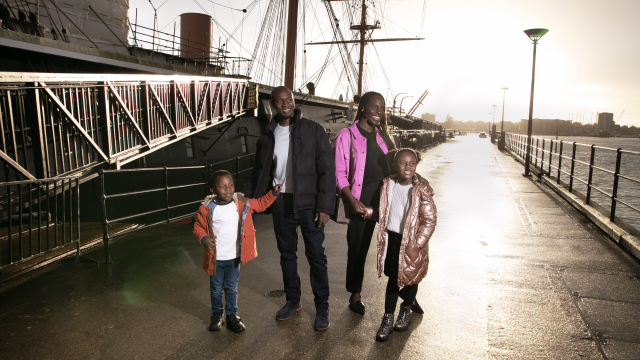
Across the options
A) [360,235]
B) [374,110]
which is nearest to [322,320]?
[360,235]

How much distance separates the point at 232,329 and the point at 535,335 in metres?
2.50

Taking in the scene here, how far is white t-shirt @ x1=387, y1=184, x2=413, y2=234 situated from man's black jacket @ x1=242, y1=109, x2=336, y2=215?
0.50 m

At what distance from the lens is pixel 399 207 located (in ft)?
10.5

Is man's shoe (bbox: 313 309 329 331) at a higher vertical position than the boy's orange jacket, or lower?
lower

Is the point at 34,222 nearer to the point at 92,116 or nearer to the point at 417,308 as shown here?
the point at 92,116

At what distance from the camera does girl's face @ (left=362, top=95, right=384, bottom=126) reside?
11.1ft

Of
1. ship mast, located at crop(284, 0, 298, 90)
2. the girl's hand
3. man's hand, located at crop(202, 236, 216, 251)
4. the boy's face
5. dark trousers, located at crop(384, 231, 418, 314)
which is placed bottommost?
dark trousers, located at crop(384, 231, 418, 314)

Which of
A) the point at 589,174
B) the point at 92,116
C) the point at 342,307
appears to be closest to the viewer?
the point at 342,307

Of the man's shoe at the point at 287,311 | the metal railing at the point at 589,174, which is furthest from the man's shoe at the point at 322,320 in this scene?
the metal railing at the point at 589,174

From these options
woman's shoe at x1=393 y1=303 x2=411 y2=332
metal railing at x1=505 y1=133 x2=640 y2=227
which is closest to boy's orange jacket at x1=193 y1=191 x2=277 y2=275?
woman's shoe at x1=393 y1=303 x2=411 y2=332

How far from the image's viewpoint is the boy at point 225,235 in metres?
3.18

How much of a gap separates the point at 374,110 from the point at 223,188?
1466 millimetres

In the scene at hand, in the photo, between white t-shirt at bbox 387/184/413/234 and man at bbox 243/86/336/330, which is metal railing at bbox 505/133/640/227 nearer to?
white t-shirt at bbox 387/184/413/234

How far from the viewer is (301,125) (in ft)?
10.9
